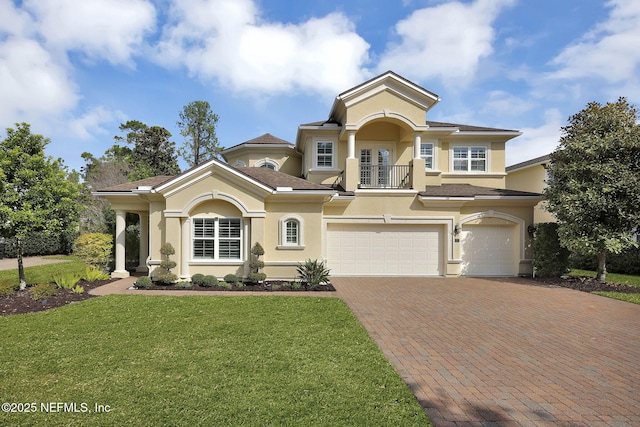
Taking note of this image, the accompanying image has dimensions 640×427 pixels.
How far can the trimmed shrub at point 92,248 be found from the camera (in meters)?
13.4

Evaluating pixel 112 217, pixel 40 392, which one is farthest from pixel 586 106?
pixel 112 217

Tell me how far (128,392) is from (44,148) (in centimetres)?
986

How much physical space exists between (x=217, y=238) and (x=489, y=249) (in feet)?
Answer: 38.9

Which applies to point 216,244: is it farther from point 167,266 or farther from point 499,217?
point 499,217

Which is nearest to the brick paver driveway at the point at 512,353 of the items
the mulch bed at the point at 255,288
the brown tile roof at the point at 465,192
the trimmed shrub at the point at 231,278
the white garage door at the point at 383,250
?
the mulch bed at the point at 255,288

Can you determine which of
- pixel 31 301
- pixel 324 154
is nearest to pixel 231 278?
pixel 31 301

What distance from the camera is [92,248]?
13438 millimetres

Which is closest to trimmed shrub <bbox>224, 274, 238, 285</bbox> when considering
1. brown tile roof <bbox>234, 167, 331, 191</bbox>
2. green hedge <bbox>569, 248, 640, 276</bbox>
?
brown tile roof <bbox>234, 167, 331, 191</bbox>

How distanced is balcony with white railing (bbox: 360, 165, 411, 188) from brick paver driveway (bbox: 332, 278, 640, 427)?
6.61m

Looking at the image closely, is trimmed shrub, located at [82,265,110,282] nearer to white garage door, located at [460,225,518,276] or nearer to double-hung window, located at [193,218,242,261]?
double-hung window, located at [193,218,242,261]

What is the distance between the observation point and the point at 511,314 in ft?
28.4

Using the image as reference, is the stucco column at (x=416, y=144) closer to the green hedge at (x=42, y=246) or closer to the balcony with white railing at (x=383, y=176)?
the balcony with white railing at (x=383, y=176)

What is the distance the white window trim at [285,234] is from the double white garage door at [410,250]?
6.83 feet

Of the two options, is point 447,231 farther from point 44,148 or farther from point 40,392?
point 44,148
